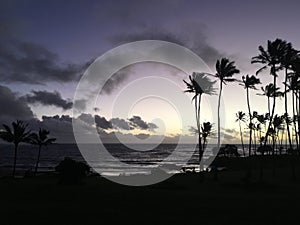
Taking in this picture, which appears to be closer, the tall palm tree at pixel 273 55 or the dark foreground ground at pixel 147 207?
the dark foreground ground at pixel 147 207

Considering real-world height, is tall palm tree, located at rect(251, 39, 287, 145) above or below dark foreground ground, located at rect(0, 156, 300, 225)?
above

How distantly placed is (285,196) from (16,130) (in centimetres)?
3301

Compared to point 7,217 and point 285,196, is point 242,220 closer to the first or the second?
point 285,196

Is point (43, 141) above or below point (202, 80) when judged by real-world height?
below

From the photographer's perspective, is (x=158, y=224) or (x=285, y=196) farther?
(x=285, y=196)

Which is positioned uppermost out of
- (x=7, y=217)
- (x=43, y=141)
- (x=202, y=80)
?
(x=202, y=80)

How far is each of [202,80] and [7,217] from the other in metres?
26.6

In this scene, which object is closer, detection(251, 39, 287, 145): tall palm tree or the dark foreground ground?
the dark foreground ground

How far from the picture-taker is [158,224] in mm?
15570

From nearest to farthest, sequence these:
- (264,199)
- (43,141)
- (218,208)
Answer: (218,208), (264,199), (43,141)

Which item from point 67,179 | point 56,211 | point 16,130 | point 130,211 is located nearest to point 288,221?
point 130,211

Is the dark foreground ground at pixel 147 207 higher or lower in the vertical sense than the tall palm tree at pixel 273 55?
lower

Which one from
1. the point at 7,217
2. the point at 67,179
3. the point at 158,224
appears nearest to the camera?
the point at 158,224

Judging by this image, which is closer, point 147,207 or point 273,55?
point 147,207
